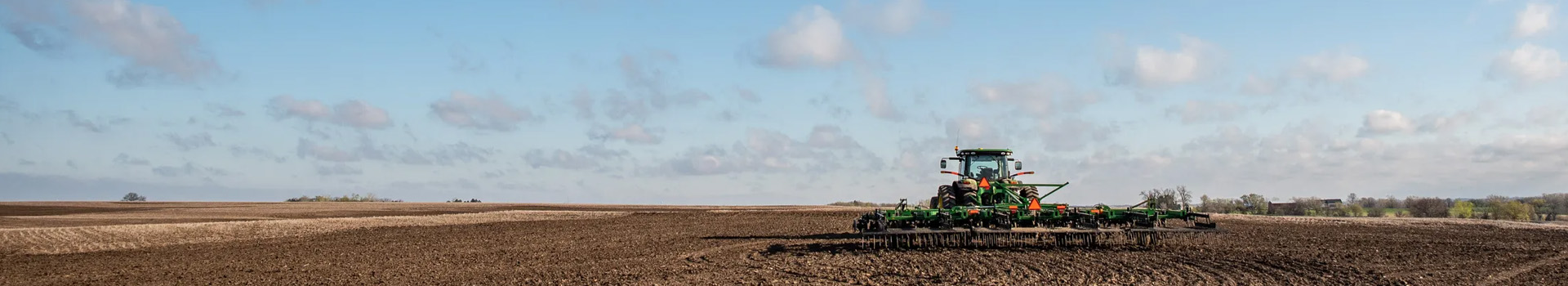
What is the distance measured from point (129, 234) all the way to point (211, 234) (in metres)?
1.76

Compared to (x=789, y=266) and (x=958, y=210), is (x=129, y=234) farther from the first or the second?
(x=958, y=210)

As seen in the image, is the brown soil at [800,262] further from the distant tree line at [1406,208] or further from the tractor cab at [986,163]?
the distant tree line at [1406,208]

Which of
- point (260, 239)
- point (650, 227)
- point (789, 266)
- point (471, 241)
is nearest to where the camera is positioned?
point (789, 266)

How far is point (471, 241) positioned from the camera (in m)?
19.4

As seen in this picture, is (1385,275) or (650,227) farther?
(650,227)

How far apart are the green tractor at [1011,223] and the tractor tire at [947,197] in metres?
0.02

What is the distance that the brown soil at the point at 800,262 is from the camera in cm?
1076

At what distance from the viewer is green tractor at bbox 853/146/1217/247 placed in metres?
14.6

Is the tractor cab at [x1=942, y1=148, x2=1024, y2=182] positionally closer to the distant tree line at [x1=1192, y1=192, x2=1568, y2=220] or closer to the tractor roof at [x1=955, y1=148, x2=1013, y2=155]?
the tractor roof at [x1=955, y1=148, x2=1013, y2=155]

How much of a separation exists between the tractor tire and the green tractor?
0.02 meters

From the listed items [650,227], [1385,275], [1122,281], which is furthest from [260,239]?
[1385,275]

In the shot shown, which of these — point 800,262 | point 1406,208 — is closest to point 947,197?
point 800,262

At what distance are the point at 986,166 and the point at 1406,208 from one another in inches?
1513

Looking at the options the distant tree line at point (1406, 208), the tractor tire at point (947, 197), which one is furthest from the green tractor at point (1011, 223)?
the distant tree line at point (1406, 208)
